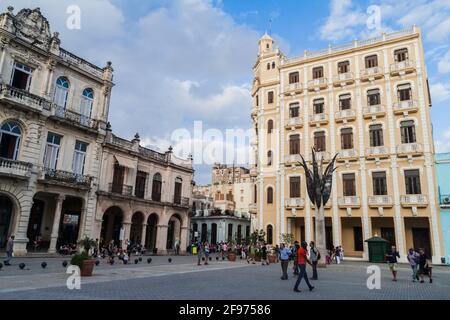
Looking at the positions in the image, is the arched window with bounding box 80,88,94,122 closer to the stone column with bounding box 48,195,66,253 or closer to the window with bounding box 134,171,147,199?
the stone column with bounding box 48,195,66,253

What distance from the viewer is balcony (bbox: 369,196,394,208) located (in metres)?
30.5

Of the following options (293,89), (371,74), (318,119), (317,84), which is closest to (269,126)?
(293,89)

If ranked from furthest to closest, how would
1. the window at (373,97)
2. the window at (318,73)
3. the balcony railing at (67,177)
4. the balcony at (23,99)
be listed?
the window at (318,73)
the window at (373,97)
the balcony railing at (67,177)
the balcony at (23,99)

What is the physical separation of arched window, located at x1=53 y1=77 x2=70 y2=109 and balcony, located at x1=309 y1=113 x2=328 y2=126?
24040mm

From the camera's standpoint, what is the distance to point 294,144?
36938 mm

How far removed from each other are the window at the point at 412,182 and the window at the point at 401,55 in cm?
1133

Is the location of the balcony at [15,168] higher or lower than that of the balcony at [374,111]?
lower

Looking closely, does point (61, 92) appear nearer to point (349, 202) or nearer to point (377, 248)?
point (349, 202)

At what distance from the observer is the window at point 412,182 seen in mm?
30022

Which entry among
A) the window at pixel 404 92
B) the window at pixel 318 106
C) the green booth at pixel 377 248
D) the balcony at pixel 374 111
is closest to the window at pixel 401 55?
the window at pixel 404 92

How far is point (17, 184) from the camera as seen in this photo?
22.3 metres

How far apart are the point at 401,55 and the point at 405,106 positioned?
5.50 meters

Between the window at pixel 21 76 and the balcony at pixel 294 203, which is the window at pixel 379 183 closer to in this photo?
the balcony at pixel 294 203
